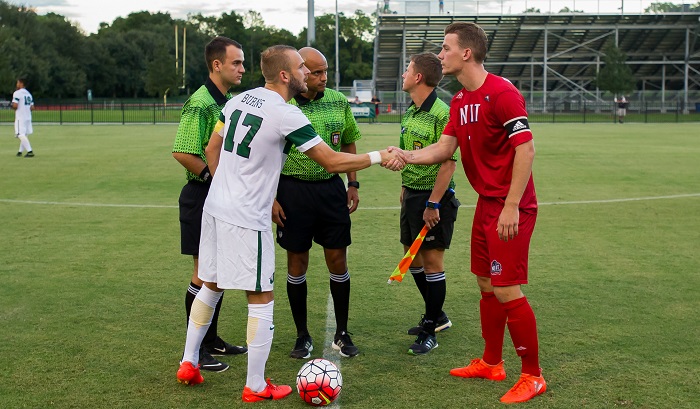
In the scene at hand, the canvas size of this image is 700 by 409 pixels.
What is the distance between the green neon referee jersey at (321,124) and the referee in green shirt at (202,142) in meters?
0.55

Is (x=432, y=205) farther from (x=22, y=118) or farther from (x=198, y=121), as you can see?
(x=22, y=118)

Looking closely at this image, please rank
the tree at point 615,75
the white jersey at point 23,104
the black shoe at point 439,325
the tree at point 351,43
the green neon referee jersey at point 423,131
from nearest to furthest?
the green neon referee jersey at point 423,131, the black shoe at point 439,325, the white jersey at point 23,104, the tree at point 615,75, the tree at point 351,43

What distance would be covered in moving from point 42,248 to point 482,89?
21.9ft

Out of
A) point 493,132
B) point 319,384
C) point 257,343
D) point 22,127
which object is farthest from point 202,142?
point 22,127

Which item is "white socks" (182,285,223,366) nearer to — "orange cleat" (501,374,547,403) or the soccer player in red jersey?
the soccer player in red jersey

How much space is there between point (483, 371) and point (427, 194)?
5.05 ft

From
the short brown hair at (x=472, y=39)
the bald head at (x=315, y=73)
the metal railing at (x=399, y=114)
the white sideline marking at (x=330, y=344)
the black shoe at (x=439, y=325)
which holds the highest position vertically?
the metal railing at (x=399, y=114)

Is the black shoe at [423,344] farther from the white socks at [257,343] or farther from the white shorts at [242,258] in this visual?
the white shorts at [242,258]

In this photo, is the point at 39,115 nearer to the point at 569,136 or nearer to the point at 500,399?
the point at 569,136

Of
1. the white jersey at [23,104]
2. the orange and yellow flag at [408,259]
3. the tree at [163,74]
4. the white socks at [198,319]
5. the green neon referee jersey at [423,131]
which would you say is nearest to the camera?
the white socks at [198,319]

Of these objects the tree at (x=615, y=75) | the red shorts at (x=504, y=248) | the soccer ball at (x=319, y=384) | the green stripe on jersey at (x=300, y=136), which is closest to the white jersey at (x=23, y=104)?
the green stripe on jersey at (x=300, y=136)

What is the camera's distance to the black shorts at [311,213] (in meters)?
5.77

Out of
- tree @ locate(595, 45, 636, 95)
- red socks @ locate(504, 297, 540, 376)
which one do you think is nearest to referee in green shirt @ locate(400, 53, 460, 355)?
red socks @ locate(504, 297, 540, 376)

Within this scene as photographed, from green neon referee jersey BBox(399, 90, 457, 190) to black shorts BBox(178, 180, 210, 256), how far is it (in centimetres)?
158
